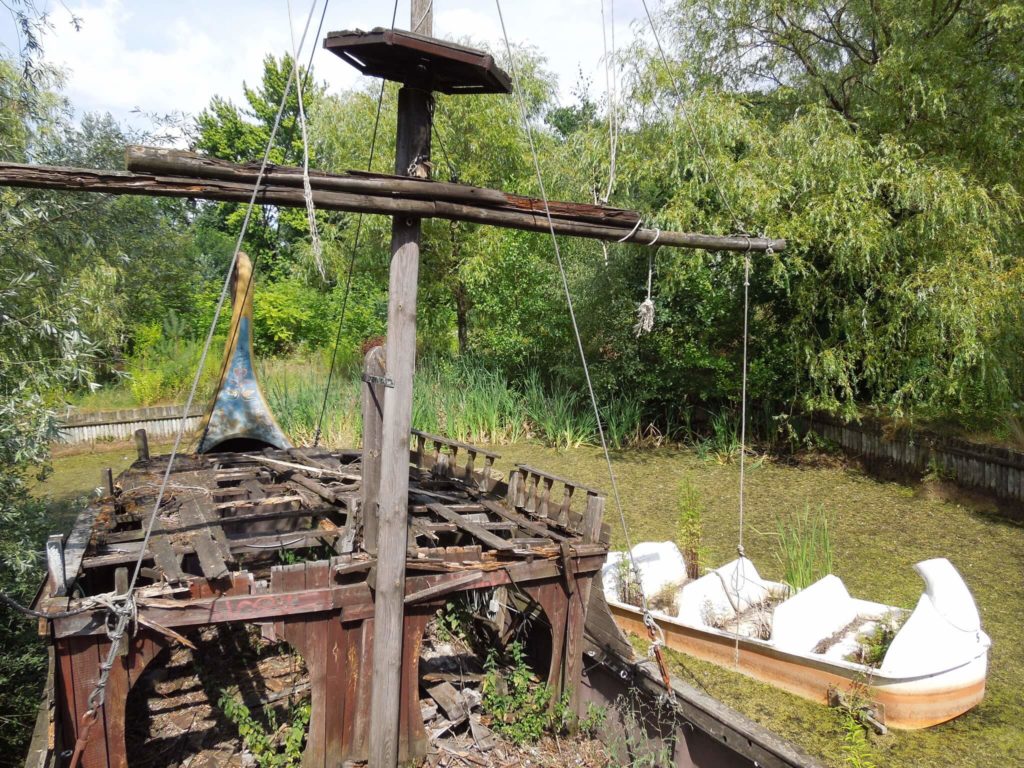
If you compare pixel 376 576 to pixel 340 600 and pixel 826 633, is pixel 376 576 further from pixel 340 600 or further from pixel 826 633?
pixel 826 633

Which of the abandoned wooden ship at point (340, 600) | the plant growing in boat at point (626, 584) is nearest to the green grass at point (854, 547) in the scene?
the plant growing in boat at point (626, 584)

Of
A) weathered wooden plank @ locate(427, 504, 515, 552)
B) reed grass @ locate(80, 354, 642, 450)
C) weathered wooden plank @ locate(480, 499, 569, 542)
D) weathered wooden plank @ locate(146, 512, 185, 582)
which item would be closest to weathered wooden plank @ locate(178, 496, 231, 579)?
weathered wooden plank @ locate(146, 512, 185, 582)

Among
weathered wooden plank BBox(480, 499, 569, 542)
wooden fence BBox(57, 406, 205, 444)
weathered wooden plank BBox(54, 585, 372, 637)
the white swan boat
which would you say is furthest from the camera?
wooden fence BBox(57, 406, 205, 444)

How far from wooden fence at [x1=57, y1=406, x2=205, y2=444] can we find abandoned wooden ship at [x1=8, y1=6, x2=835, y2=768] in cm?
965

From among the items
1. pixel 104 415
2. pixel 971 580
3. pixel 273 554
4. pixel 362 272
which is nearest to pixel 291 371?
pixel 362 272

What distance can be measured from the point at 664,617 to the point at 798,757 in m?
2.04

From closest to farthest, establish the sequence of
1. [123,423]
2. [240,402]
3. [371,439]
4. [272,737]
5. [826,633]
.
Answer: [371,439], [272,737], [826,633], [240,402], [123,423]

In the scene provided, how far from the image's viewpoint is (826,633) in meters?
5.32

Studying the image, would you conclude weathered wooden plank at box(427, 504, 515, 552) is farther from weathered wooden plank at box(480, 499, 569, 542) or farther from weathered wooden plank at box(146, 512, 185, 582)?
weathered wooden plank at box(146, 512, 185, 582)

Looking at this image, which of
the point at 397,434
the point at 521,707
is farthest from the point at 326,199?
the point at 521,707

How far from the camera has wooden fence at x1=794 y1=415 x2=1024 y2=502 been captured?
909 centimetres

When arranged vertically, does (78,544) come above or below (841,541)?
above

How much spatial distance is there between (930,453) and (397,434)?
29.9ft

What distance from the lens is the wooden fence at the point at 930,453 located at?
9.09m
